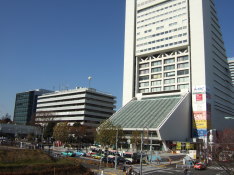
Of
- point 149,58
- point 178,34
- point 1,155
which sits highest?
point 178,34

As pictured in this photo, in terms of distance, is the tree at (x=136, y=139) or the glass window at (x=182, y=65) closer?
the tree at (x=136, y=139)

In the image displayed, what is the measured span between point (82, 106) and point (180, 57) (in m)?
55.2

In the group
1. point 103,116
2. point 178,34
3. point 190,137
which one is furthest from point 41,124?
point 178,34

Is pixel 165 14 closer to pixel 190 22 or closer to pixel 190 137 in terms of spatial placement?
pixel 190 22

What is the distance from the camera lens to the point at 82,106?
432 ft

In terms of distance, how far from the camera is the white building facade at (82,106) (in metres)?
132

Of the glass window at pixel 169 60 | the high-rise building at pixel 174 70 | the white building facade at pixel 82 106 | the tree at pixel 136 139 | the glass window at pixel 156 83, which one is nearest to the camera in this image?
the tree at pixel 136 139

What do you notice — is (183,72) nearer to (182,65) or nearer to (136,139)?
(182,65)

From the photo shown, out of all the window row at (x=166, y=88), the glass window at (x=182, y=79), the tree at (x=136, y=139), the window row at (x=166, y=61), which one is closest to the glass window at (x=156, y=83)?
the window row at (x=166, y=88)

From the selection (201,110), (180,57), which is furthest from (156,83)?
(201,110)

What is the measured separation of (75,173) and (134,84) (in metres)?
90.8

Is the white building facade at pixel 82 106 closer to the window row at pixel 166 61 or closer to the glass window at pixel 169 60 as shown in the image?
the window row at pixel 166 61

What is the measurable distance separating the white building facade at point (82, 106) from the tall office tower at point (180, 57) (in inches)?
888

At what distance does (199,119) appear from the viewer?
99688 mm
